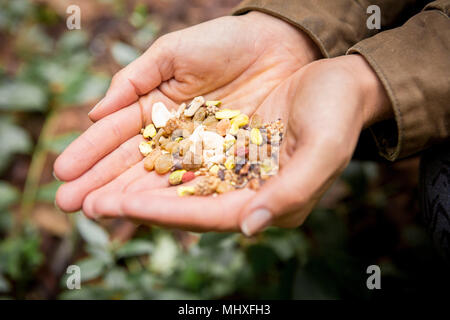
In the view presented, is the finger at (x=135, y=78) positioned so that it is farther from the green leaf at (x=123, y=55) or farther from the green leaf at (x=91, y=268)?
the green leaf at (x=91, y=268)

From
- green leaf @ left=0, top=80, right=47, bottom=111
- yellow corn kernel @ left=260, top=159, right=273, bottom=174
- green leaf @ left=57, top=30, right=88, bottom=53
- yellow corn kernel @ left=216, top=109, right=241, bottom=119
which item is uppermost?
green leaf @ left=57, top=30, right=88, bottom=53

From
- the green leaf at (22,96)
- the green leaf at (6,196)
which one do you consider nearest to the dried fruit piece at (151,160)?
the green leaf at (6,196)

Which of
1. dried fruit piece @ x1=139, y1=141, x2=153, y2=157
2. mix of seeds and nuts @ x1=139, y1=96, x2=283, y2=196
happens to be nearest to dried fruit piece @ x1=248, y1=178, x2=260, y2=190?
mix of seeds and nuts @ x1=139, y1=96, x2=283, y2=196

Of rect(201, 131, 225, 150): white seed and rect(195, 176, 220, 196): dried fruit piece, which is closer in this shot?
rect(195, 176, 220, 196): dried fruit piece

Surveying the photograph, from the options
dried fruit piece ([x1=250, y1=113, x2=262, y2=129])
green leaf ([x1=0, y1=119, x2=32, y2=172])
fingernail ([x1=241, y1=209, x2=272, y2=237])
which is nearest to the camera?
fingernail ([x1=241, y1=209, x2=272, y2=237])

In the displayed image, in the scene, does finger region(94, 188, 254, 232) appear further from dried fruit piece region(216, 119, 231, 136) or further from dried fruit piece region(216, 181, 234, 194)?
dried fruit piece region(216, 119, 231, 136)

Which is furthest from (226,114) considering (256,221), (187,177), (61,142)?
(61,142)

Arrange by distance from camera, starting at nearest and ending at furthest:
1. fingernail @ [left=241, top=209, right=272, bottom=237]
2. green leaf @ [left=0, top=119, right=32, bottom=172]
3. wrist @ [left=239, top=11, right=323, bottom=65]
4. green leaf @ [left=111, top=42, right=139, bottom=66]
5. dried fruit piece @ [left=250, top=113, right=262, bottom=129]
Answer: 1. fingernail @ [left=241, top=209, right=272, bottom=237]
2. dried fruit piece @ [left=250, top=113, right=262, bottom=129]
3. wrist @ [left=239, top=11, right=323, bottom=65]
4. green leaf @ [left=111, top=42, right=139, bottom=66]
5. green leaf @ [left=0, top=119, right=32, bottom=172]
